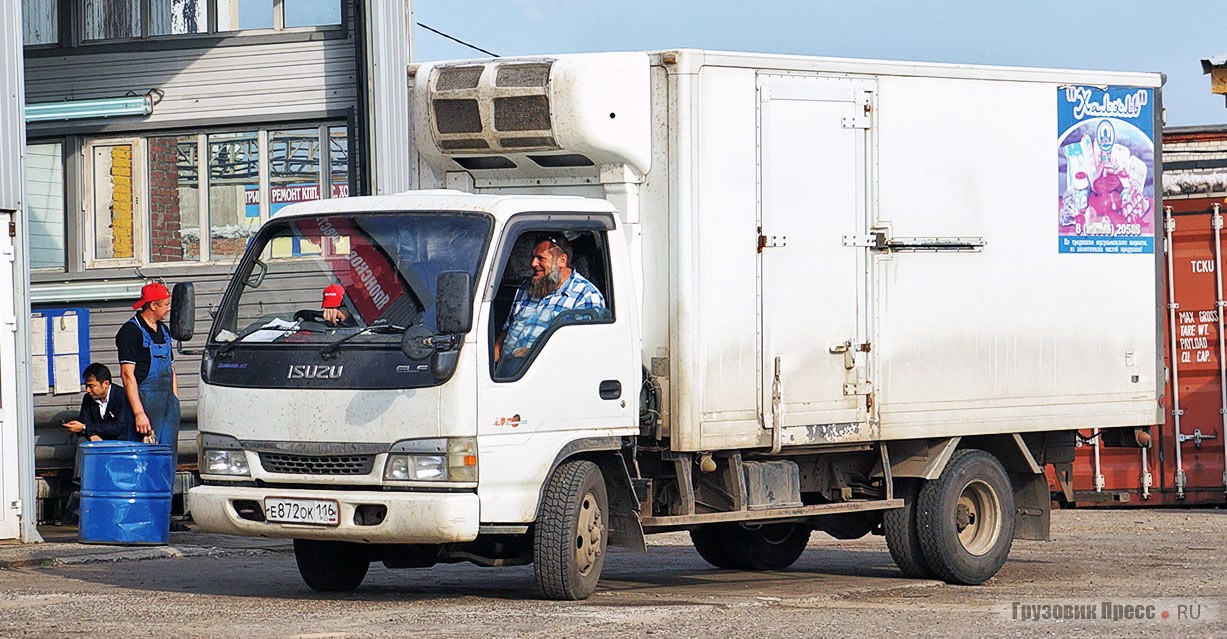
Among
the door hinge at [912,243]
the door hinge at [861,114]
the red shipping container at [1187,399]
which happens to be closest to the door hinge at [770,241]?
the door hinge at [912,243]

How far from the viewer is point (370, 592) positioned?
10.5 metres

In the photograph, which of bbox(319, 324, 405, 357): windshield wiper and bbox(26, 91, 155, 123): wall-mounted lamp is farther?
bbox(26, 91, 155, 123): wall-mounted lamp

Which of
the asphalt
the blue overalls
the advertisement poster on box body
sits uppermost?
the advertisement poster on box body

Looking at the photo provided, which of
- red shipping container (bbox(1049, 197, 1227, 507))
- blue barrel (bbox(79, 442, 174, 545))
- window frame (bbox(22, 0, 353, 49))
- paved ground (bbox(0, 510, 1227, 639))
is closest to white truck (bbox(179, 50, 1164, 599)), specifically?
paved ground (bbox(0, 510, 1227, 639))

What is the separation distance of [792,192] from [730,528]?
2871 mm

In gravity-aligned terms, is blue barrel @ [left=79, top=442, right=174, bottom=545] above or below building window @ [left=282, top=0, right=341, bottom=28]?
below

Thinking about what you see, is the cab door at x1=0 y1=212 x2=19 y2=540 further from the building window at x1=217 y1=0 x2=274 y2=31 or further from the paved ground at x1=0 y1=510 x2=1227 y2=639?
the building window at x1=217 y1=0 x2=274 y2=31

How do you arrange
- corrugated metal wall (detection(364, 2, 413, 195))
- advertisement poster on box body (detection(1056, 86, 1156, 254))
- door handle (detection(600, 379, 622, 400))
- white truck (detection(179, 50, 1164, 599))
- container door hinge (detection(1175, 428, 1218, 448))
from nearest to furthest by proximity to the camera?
white truck (detection(179, 50, 1164, 599)) < door handle (detection(600, 379, 622, 400)) < advertisement poster on box body (detection(1056, 86, 1156, 254)) < corrugated metal wall (detection(364, 2, 413, 195)) < container door hinge (detection(1175, 428, 1218, 448))

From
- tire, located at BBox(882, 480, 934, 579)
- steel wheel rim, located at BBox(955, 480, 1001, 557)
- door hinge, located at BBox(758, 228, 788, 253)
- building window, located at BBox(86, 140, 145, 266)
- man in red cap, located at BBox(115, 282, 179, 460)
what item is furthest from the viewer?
building window, located at BBox(86, 140, 145, 266)

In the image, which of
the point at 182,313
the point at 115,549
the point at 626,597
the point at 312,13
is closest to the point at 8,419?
the point at 115,549

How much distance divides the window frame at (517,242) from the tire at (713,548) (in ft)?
10.6

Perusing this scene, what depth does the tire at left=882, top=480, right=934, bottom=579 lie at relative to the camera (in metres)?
11.3

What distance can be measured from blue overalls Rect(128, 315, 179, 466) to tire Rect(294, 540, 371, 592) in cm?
335

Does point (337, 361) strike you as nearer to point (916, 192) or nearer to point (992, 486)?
point (916, 192)
